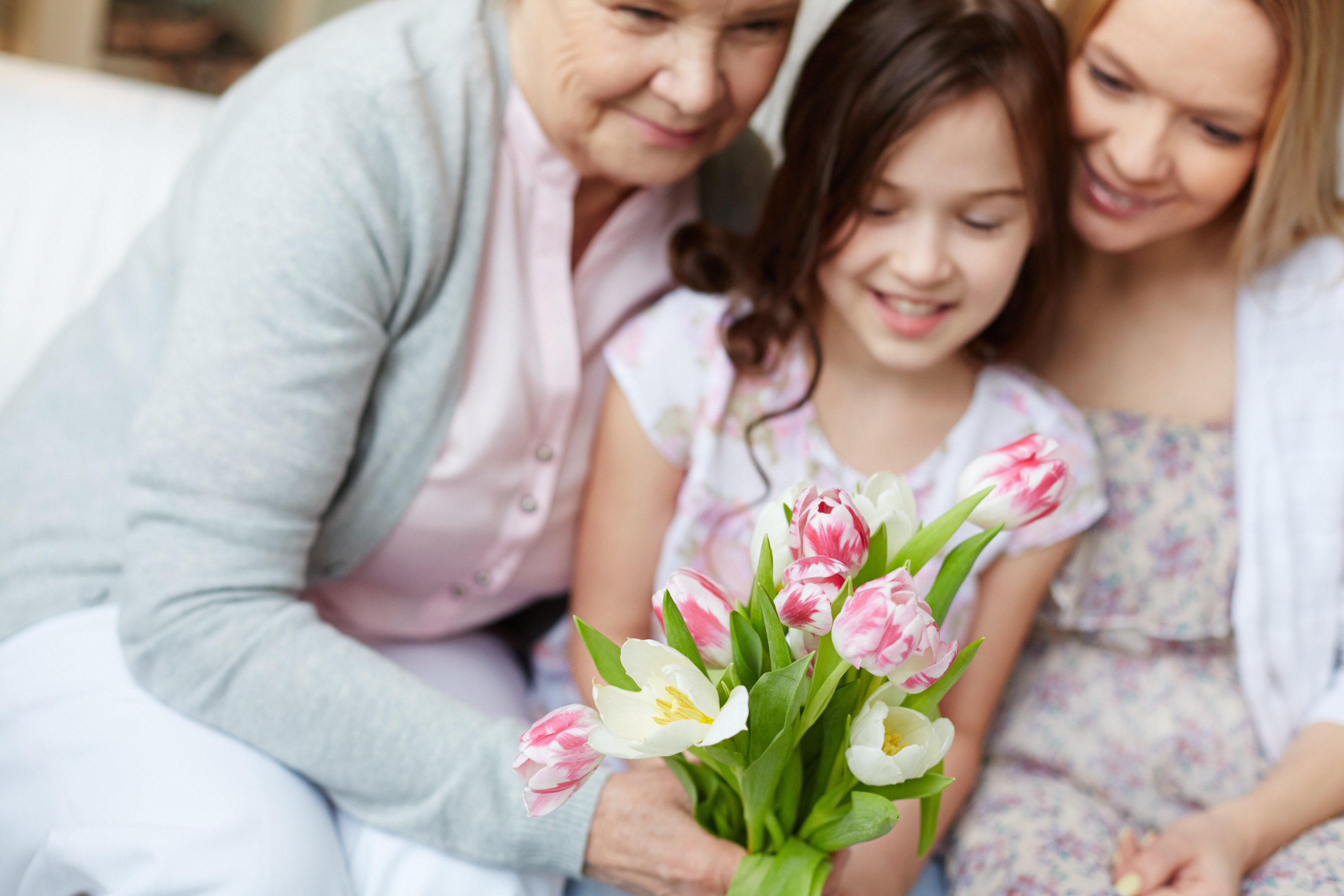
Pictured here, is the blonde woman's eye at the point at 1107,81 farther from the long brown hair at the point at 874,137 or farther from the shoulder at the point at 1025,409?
the shoulder at the point at 1025,409

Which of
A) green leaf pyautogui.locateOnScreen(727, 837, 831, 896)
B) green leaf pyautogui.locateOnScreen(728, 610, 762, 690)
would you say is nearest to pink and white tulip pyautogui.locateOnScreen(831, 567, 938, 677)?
green leaf pyautogui.locateOnScreen(728, 610, 762, 690)

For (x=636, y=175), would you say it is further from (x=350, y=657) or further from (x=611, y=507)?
(x=350, y=657)

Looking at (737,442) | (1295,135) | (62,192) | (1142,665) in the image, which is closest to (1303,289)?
(1295,135)

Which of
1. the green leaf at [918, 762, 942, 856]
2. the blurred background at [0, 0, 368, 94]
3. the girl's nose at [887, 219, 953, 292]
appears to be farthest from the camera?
the blurred background at [0, 0, 368, 94]

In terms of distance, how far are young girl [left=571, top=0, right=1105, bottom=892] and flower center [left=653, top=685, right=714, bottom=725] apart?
50 centimetres

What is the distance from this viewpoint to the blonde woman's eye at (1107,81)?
1170 mm

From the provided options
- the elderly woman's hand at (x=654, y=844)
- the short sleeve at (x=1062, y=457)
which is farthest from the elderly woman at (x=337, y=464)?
the short sleeve at (x=1062, y=457)

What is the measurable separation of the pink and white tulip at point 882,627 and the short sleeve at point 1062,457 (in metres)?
0.65

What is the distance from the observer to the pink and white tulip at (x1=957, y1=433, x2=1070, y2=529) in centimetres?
Result: 67

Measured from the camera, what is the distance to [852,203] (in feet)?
3.73

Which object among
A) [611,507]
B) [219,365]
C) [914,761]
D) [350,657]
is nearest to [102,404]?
[219,365]

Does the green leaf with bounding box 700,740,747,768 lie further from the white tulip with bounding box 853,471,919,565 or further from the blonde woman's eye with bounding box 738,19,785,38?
the blonde woman's eye with bounding box 738,19,785,38

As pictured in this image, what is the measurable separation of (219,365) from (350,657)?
0.96 ft

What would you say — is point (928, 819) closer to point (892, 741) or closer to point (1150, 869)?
point (892, 741)
